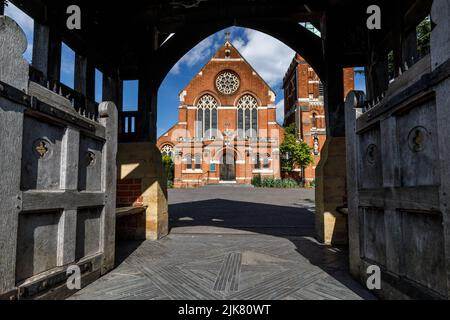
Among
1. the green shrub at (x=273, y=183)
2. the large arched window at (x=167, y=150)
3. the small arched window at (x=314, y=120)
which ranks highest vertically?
the small arched window at (x=314, y=120)

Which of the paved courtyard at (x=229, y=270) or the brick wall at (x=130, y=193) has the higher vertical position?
the brick wall at (x=130, y=193)

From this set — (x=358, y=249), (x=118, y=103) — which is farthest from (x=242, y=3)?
(x=358, y=249)

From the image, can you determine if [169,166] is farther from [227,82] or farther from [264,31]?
[264,31]

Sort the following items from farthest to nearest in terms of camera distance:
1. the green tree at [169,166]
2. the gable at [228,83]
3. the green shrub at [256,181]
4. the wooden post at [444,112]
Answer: the gable at [228,83], the green tree at [169,166], the green shrub at [256,181], the wooden post at [444,112]

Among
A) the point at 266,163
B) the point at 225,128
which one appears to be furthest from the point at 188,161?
the point at 266,163

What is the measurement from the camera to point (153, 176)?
505 centimetres

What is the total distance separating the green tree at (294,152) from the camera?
92.2 feet

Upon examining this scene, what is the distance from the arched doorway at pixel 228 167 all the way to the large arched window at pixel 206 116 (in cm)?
307

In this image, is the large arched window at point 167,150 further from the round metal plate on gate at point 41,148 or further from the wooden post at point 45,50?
the round metal plate on gate at point 41,148

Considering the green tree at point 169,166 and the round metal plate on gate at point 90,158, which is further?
the green tree at point 169,166

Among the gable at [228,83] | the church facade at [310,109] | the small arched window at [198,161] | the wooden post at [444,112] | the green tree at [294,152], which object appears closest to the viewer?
the wooden post at [444,112]

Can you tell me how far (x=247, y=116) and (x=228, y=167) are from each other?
6745 mm

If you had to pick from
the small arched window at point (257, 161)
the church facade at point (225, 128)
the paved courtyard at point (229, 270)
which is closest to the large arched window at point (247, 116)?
the church facade at point (225, 128)

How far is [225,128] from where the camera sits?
31.2 m
